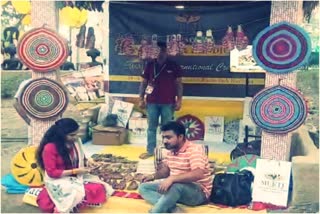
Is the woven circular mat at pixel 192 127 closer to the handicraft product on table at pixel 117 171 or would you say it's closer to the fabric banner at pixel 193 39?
the fabric banner at pixel 193 39

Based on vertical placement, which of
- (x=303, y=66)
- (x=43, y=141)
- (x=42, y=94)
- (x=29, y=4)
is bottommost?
(x=43, y=141)

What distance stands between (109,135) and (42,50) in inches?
29.7

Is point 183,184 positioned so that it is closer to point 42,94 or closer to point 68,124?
point 68,124

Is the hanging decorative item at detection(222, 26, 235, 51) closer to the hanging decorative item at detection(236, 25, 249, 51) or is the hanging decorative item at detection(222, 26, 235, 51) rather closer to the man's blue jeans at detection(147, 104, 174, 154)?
the hanging decorative item at detection(236, 25, 249, 51)

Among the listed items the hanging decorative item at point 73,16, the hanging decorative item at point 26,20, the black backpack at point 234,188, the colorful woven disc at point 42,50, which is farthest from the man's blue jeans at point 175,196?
the hanging decorative item at point 26,20

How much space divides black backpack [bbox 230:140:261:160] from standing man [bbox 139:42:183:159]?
19.3 inches

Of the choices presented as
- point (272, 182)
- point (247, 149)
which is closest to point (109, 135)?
point (247, 149)

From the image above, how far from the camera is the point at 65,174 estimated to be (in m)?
A: 3.22

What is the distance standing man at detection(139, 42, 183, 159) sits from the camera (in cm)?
Result: 320

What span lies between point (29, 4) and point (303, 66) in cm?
189

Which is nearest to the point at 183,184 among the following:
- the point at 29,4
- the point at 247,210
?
the point at 247,210

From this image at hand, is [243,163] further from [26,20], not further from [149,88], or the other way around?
[26,20]

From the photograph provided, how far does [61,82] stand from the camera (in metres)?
3.26

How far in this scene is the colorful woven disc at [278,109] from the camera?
10.2ft
